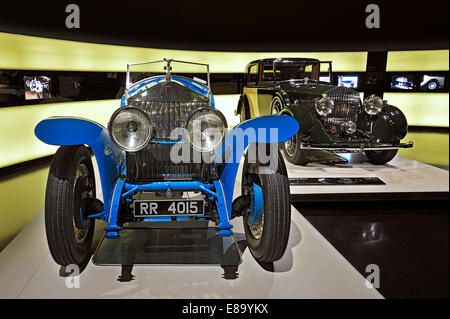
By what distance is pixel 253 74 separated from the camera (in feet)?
17.7

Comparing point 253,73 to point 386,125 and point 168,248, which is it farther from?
point 168,248

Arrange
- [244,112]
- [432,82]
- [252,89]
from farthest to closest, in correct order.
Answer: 1. [432,82]
2. [244,112]
3. [252,89]

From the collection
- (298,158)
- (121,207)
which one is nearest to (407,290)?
(121,207)

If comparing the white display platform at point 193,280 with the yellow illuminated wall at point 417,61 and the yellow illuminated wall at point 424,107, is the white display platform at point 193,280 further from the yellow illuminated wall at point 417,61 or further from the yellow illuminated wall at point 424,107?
the yellow illuminated wall at point 417,61

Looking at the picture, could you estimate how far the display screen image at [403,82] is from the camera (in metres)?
6.57

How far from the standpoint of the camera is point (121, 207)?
1.85 m

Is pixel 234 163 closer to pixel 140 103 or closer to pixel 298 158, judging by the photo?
pixel 140 103

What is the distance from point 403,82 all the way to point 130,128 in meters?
6.66

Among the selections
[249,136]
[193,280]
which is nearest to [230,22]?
[249,136]

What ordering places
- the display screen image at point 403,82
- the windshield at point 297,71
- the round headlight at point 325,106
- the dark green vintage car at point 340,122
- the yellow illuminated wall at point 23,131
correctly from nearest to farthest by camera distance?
1. the yellow illuminated wall at point 23,131
2. the dark green vintage car at point 340,122
3. the round headlight at point 325,106
4. the windshield at point 297,71
5. the display screen image at point 403,82

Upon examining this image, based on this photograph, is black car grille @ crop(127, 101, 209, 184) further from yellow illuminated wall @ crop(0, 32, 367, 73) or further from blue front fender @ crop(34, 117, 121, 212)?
yellow illuminated wall @ crop(0, 32, 367, 73)

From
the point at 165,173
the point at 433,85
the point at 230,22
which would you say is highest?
the point at 230,22

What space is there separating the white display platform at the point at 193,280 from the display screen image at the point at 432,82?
5703mm

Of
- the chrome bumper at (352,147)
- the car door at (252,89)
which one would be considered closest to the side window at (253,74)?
the car door at (252,89)
